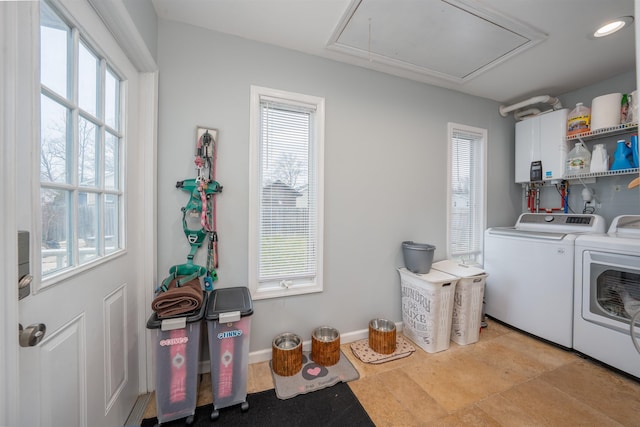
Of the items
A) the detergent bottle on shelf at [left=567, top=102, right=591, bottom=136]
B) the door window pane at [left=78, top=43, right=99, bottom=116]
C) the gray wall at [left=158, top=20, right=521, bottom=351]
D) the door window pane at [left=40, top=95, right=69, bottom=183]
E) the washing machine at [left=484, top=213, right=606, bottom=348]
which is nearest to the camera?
the door window pane at [left=40, top=95, right=69, bottom=183]

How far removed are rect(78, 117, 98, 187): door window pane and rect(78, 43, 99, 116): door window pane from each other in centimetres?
7

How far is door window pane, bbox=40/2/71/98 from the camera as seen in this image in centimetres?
80

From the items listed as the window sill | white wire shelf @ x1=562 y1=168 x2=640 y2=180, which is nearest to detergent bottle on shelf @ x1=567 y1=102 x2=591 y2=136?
white wire shelf @ x1=562 y1=168 x2=640 y2=180

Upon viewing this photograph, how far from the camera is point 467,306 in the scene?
2.16m

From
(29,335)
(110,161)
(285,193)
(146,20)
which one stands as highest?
(146,20)

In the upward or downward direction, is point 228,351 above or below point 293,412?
above

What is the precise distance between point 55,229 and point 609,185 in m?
4.19

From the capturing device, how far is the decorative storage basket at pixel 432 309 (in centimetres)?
202

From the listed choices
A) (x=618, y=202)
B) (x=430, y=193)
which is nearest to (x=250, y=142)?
(x=430, y=193)

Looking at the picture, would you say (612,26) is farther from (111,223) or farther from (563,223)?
(111,223)

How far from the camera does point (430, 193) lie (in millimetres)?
2508

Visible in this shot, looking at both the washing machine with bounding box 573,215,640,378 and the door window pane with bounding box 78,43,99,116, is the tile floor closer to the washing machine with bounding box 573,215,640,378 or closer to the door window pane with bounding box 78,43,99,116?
the washing machine with bounding box 573,215,640,378

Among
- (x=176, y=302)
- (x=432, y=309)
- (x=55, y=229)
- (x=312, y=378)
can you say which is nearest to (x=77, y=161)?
(x=55, y=229)

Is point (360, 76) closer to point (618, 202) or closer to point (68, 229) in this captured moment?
point (68, 229)
